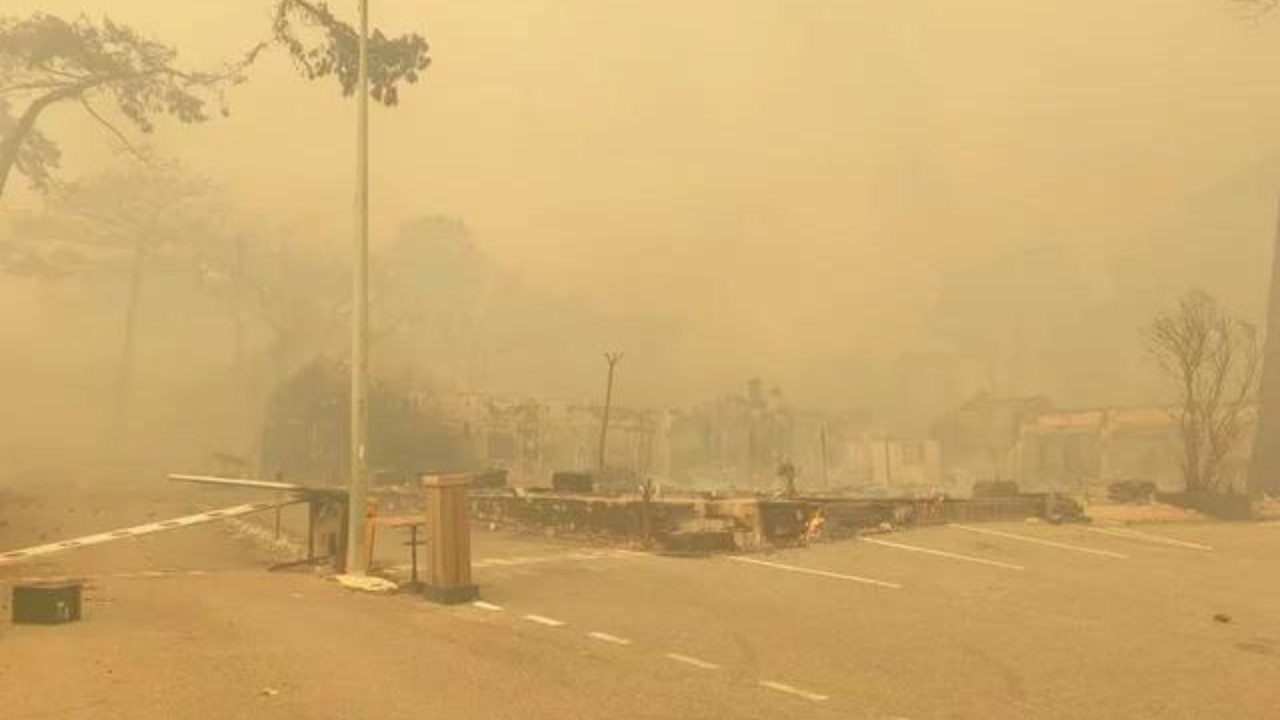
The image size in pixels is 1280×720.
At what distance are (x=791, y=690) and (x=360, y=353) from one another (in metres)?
9.18

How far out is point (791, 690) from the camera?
817 centimetres

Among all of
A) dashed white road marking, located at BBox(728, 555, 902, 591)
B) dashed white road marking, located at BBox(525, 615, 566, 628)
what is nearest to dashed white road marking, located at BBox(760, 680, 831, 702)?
dashed white road marking, located at BBox(525, 615, 566, 628)

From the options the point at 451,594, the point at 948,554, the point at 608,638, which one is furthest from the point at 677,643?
the point at 948,554

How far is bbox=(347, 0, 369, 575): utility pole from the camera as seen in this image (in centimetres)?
1473

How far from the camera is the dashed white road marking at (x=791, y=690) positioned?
26.0ft

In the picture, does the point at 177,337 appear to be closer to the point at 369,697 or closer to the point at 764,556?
the point at 764,556

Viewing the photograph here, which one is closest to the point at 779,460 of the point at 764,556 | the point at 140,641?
the point at 764,556

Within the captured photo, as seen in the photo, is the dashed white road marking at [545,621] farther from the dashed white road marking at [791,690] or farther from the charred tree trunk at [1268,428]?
the charred tree trunk at [1268,428]

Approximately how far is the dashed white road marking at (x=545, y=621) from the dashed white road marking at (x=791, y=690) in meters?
3.20

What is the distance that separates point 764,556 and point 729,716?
10.4 metres

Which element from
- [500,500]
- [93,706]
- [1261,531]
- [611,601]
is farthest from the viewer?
[1261,531]

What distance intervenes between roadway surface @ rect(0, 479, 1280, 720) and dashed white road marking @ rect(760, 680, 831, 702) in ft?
0.11

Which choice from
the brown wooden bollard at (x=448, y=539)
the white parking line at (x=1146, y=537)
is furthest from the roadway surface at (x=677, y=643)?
the white parking line at (x=1146, y=537)

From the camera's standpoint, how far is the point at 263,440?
48000 millimetres
